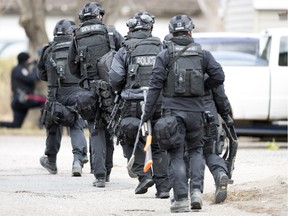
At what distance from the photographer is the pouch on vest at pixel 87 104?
13.8 meters

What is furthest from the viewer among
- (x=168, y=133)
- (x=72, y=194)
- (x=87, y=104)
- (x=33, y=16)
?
(x=33, y=16)

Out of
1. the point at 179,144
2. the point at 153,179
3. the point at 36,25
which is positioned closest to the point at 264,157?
the point at 153,179

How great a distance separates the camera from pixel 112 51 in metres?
13.8

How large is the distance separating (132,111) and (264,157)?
593 centimetres

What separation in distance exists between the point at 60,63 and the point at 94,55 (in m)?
1.40

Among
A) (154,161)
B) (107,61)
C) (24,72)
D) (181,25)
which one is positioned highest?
(181,25)

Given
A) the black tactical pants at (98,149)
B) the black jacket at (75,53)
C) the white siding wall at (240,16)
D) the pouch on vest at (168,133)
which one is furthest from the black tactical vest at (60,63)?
the white siding wall at (240,16)

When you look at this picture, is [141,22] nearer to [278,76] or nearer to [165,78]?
[165,78]

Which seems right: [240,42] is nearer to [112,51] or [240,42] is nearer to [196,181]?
[112,51]

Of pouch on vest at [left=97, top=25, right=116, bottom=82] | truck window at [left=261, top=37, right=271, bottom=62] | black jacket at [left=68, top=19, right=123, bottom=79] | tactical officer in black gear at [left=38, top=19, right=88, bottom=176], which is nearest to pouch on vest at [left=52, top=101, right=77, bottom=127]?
tactical officer in black gear at [left=38, top=19, right=88, bottom=176]

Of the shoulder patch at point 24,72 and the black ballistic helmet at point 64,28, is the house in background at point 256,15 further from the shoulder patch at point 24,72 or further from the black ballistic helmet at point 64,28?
the black ballistic helmet at point 64,28

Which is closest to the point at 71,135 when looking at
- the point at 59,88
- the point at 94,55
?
the point at 59,88

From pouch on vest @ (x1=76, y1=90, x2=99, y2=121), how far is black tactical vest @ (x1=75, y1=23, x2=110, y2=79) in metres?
0.25

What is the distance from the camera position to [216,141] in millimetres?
12414
